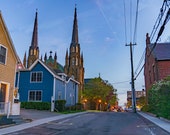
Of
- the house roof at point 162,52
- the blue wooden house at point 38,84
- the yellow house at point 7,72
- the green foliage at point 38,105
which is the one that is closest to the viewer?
the yellow house at point 7,72

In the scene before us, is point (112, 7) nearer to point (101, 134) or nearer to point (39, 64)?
point (101, 134)

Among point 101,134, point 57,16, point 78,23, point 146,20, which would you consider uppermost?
point 78,23

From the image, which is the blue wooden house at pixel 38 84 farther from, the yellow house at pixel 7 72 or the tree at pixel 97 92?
the tree at pixel 97 92

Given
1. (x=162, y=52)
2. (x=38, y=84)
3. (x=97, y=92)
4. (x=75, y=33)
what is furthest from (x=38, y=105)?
(x=75, y=33)

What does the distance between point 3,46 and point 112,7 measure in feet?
27.0

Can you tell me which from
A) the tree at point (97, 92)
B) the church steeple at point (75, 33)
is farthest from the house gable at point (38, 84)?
the church steeple at point (75, 33)

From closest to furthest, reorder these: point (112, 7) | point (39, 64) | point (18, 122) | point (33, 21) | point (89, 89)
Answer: point (18, 122) → point (112, 7) → point (39, 64) → point (89, 89) → point (33, 21)

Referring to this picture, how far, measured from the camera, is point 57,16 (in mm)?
31641

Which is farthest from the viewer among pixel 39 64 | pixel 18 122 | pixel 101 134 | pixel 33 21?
pixel 33 21

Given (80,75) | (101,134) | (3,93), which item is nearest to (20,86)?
(3,93)

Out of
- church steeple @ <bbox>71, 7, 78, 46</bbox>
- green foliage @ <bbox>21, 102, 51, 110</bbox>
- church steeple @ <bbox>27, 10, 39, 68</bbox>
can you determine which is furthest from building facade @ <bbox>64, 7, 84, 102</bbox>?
green foliage @ <bbox>21, 102, 51, 110</bbox>

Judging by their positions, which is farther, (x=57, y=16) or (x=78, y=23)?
(x=78, y=23)

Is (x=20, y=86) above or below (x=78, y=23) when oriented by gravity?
below

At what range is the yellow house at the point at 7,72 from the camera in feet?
51.2
